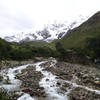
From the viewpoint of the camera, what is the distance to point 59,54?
155625mm

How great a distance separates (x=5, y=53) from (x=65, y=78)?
2916 inches

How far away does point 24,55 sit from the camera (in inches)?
5487

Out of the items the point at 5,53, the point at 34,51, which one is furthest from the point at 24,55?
the point at 34,51

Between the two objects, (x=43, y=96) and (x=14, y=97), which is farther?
(x=43, y=96)

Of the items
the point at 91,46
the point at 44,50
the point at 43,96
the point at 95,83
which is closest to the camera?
the point at 43,96

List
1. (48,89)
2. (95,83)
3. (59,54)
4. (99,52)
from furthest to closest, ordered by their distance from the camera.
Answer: (59,54), (99,52), (95,83), (48,89)

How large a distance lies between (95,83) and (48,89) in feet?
35.3

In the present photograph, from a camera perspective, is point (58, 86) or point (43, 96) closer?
point (43, 96)

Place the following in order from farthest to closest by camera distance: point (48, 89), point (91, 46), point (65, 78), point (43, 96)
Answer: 1. point (91, 46)
2. point (65, 78)
3. point (48, 89)
4. point (43, 96)

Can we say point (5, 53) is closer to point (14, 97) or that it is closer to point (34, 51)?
point (34, 51)

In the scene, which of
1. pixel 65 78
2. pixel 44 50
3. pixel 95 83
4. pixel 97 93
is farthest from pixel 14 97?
pixel 44 50

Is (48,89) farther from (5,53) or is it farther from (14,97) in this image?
(5,53)

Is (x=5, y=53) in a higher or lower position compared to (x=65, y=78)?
higher

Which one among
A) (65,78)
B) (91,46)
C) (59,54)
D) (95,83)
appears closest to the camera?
(95,83)
